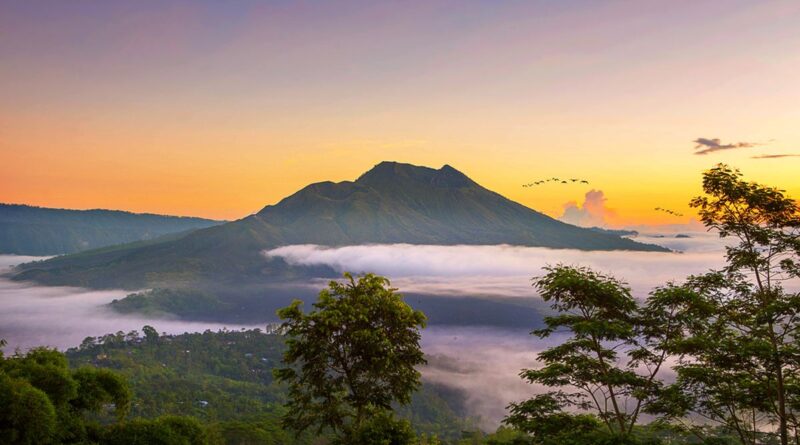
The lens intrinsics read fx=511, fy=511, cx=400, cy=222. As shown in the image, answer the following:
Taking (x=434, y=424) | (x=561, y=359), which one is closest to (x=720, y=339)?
(x=561, y=359)

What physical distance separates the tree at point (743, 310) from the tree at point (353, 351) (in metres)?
9.26

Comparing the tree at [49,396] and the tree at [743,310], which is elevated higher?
the tree at [743,310]

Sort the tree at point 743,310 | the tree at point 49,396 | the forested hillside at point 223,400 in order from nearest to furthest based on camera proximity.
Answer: the tree at point 743,310 < the tree at point 49,396 < the forested hillside at point 223,400

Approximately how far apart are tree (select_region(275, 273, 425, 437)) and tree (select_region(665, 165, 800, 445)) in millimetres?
9260

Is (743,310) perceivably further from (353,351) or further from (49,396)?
(49,396)

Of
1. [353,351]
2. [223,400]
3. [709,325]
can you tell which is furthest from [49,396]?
[223,400]

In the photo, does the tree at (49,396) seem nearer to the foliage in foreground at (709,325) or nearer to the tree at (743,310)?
the foliage in foreground at (709,325)

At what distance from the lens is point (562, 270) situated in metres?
17.9

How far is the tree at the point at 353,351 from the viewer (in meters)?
18.7

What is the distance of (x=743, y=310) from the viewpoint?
17.4 m

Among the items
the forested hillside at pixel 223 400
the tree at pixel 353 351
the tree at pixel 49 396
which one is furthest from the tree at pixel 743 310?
the forested hillside at pixel 223 400

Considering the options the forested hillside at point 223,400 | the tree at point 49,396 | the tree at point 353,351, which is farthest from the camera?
the forested hillside at point 223,400

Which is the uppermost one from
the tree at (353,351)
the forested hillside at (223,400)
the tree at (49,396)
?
the tree at (353,351)

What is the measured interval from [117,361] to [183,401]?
7192cm
